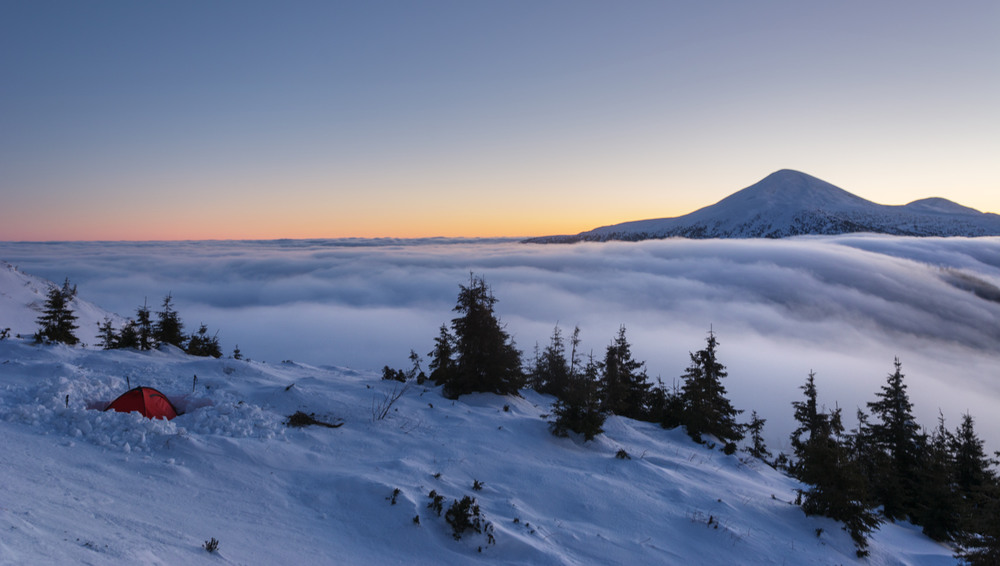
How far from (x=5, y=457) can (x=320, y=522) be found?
590 cm

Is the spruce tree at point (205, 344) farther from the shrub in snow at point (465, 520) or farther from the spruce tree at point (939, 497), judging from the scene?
the spruce tree at point (939, 497)

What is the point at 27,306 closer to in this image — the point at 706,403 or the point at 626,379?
the point at 626,379

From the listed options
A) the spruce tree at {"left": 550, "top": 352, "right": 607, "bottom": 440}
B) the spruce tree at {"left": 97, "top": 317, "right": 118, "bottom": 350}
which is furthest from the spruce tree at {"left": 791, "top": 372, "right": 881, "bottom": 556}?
the spruce tree at {"left": 97, "top": 317, "right": 118, "bottom": 350}

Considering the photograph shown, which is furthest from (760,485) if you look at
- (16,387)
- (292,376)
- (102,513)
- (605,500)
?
(16,387)

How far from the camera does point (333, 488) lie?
9445 mm

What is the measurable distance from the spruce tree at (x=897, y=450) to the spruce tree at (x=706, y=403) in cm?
748

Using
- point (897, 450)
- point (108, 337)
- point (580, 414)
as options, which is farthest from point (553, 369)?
point (108, 337)

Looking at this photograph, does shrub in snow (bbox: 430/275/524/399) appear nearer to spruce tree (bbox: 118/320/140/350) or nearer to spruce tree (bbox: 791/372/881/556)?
spruce tree (bbox: 791/372/881/556)

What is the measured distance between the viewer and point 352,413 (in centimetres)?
1470

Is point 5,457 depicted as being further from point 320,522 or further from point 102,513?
point 320,522

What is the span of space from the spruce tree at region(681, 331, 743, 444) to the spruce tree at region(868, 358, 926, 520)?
748cm

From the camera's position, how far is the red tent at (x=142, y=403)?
38.2 ft

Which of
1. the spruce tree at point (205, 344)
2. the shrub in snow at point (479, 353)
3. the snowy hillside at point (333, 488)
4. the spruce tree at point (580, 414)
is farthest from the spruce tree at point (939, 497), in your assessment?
the spruce tree at point (205, 344)

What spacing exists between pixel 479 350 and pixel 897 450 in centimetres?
2669
